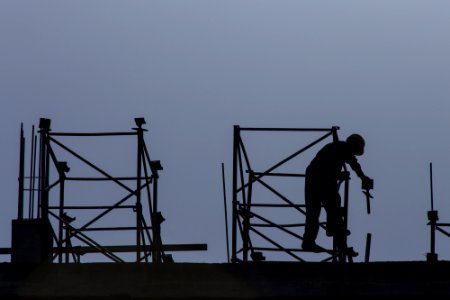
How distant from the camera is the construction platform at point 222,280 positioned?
40.8 ft

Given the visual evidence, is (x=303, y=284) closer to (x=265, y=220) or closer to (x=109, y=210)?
(x=265, y=220)

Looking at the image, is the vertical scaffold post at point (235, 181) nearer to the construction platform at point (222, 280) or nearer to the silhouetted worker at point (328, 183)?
the silhouetted worker at point (328, 183)

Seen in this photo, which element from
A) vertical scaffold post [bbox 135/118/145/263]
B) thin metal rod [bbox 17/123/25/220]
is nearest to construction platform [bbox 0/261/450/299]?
thin metal rod [bbox 17/123/25/220]

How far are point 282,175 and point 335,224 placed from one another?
4.43ft

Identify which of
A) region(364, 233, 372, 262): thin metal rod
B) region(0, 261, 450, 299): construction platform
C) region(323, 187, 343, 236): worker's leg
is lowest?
region(0, 261, 450, 299): construction platform

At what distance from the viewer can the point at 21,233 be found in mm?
14688

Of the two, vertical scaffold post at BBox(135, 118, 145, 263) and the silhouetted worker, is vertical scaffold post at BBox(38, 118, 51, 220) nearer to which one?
vertical scaffold post at BBox(135, 118, 145, 263)

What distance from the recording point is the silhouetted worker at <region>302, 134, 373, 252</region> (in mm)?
16219

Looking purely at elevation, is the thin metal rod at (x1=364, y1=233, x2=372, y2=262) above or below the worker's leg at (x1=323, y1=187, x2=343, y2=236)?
below

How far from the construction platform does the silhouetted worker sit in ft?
11.9

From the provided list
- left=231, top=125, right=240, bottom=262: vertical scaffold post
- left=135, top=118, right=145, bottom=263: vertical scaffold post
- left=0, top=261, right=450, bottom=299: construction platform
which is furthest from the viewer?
left=135, top=118, right=145, bottom=263: vertical scaffold post

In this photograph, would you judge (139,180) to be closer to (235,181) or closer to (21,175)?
(235,181)

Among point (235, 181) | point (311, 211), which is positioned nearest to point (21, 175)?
point (235, 181)

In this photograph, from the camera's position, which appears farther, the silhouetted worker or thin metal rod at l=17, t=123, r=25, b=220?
the silhouetted worker
